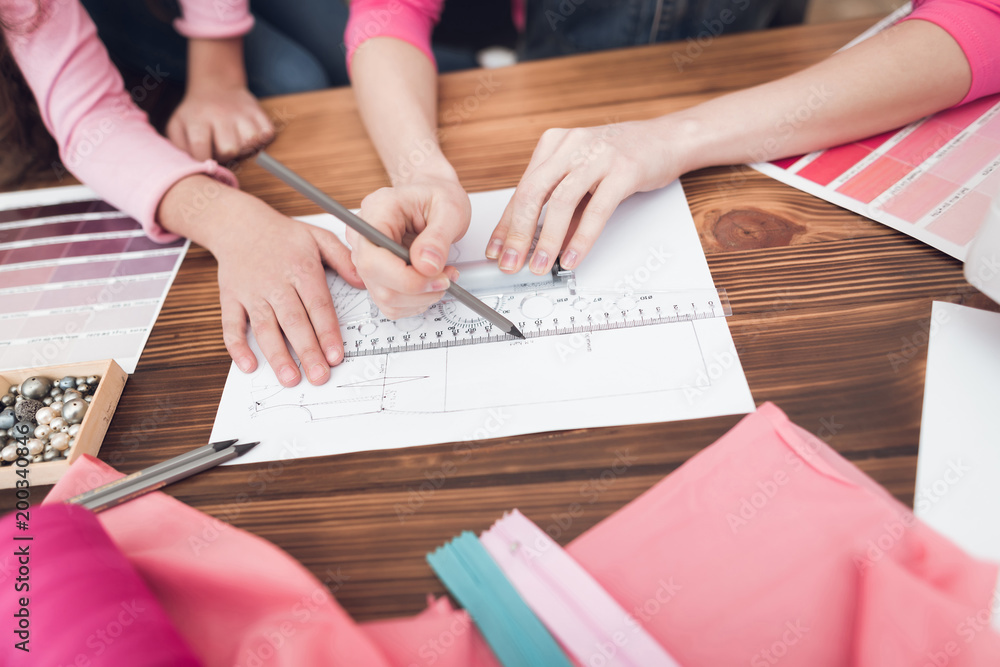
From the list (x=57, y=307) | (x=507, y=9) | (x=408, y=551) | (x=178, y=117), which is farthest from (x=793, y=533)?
(x=507, y=9)

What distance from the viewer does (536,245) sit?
617 millimetres

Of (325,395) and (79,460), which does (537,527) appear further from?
(79,460)

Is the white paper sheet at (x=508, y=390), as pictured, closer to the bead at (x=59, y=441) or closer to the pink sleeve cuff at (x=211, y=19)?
the bead at (x=59, y=441)

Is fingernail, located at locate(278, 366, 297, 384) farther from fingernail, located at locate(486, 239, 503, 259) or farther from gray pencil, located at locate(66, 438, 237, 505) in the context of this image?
fingernail, located at locate(486, 239, 503, 259)

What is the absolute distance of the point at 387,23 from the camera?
2.76ft

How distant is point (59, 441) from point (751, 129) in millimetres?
815

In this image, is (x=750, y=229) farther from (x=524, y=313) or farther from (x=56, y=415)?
(x=56, y=415)

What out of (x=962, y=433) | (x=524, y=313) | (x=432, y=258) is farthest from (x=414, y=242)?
(x=962, y=433)

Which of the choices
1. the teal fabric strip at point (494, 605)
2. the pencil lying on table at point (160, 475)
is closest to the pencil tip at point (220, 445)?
the pencil lying on table at point (160, 475)

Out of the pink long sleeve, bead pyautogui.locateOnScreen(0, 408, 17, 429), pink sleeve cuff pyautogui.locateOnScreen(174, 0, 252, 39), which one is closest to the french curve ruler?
bead pyautogui.locateOnScreen(0, 408, 17, 429)

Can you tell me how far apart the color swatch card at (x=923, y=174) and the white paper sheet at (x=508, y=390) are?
0.65 ft

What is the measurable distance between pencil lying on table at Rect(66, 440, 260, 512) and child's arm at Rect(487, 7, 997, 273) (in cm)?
33

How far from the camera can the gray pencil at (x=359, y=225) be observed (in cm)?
41

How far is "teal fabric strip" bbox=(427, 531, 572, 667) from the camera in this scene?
0.38 meters
